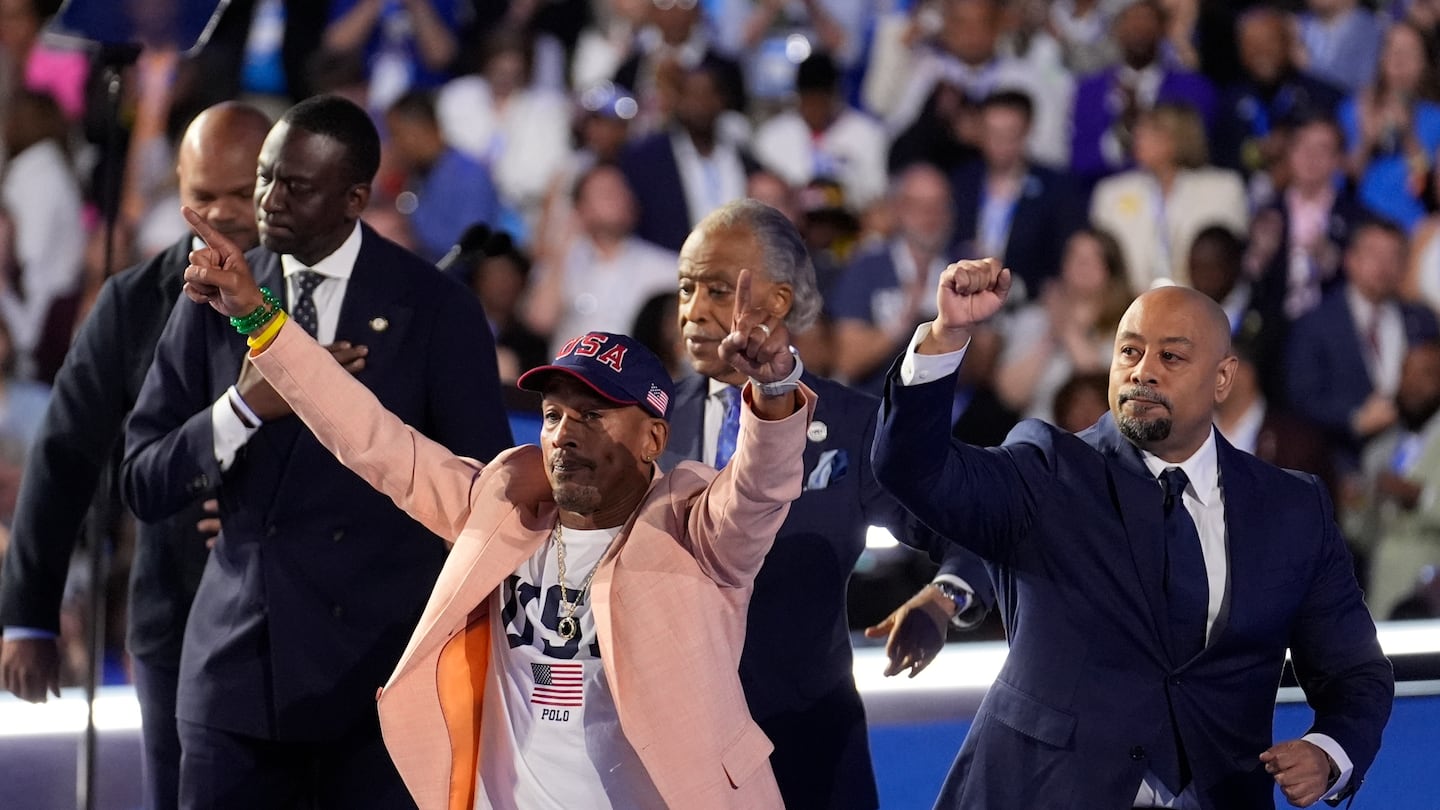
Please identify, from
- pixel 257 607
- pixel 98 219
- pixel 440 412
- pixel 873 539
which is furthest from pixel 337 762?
pixel 98 219

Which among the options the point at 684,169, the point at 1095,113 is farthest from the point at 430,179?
the point at 1095,113

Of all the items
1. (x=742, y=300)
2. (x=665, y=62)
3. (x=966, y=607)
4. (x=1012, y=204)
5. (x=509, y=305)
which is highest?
(x=665, y=62)

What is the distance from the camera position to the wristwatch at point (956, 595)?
329cm

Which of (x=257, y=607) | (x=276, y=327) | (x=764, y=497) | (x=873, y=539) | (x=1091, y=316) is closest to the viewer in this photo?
(x=764, y=497)

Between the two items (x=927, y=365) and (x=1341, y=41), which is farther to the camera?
(x=1341, y=41)

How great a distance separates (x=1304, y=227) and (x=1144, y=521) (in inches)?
187

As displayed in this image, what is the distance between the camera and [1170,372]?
10.0 feet

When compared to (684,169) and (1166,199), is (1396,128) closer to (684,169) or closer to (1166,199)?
Answer: (1166,199)

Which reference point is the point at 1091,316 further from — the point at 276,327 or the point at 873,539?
the point at 276,327

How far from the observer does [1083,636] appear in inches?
116

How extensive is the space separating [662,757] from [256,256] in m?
1.30

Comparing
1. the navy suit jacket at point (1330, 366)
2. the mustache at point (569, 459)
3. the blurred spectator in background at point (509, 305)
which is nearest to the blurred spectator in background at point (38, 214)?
the blurred spectator in background at point (509, 305)

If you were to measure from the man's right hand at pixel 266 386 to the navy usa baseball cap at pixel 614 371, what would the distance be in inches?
19.1

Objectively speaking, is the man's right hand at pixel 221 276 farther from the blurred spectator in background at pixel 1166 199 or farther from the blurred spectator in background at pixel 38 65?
the blurred spectator in background at pixel 1166 199
